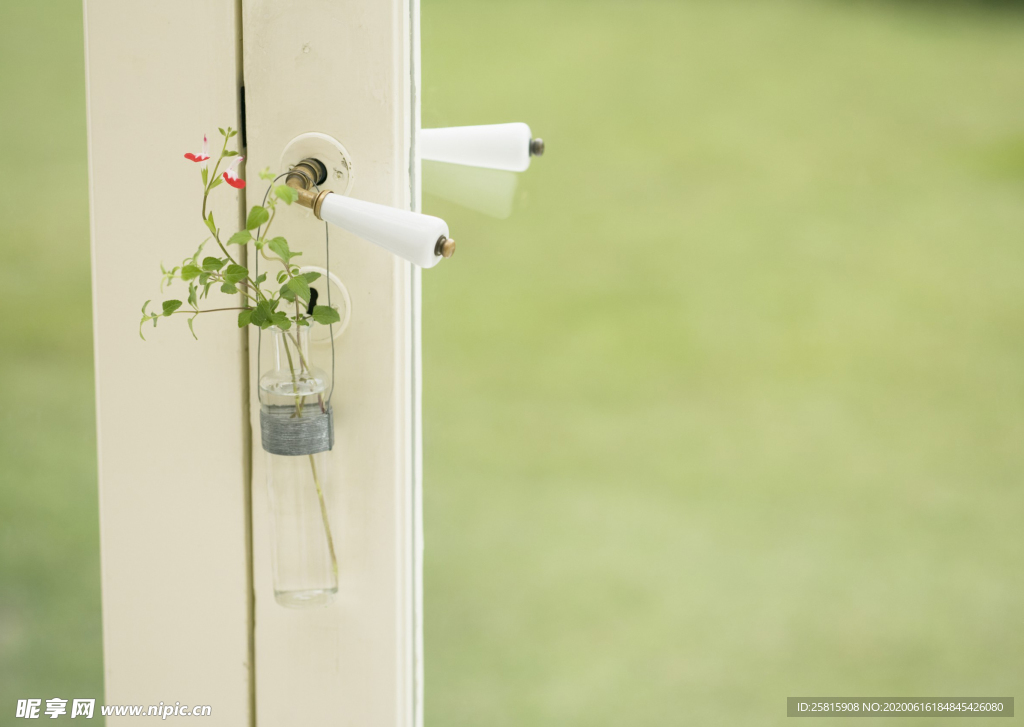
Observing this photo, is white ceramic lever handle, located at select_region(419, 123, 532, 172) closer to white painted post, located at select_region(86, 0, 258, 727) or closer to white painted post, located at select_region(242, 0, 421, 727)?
white painted post, located at select_region(242, 0, 421, 727)

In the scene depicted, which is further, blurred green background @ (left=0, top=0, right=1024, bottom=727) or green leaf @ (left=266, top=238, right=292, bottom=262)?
blurred green background @ (left=0, top=0, right=1024, bottom=727)

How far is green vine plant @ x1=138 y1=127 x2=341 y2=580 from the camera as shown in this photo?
1.75 ft

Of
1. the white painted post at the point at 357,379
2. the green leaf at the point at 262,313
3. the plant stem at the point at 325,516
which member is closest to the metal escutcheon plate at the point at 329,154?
the white painted post at the point at 357,379

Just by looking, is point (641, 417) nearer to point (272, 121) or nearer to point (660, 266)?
point (660, 266)

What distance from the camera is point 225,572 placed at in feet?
2.23

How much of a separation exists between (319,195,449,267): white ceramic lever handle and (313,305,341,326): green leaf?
80 millimetres

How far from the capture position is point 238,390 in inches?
25.5

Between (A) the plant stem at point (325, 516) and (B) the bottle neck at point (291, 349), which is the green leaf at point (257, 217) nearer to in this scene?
(B) the bottle neck at point (291, 349)

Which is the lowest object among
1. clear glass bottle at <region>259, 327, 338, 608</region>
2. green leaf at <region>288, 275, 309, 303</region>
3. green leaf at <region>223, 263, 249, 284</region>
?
clear glass bottle at <region>259, 327, 338, 608</region>

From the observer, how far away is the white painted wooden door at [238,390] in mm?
598

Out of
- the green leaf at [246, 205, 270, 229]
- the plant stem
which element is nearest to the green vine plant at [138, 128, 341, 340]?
the green leaf at [246, 205, 270, 229]

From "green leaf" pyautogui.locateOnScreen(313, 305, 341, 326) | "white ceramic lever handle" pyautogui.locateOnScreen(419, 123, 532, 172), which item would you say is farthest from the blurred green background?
"green leaf" pyautogui.locateOnScreen(313, 305, 341, 326)

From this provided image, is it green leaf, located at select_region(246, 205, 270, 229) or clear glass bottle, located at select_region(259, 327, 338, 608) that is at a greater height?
green leaf, located at select_region(246, 205, 270, 229)

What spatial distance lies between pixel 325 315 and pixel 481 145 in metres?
0.21
